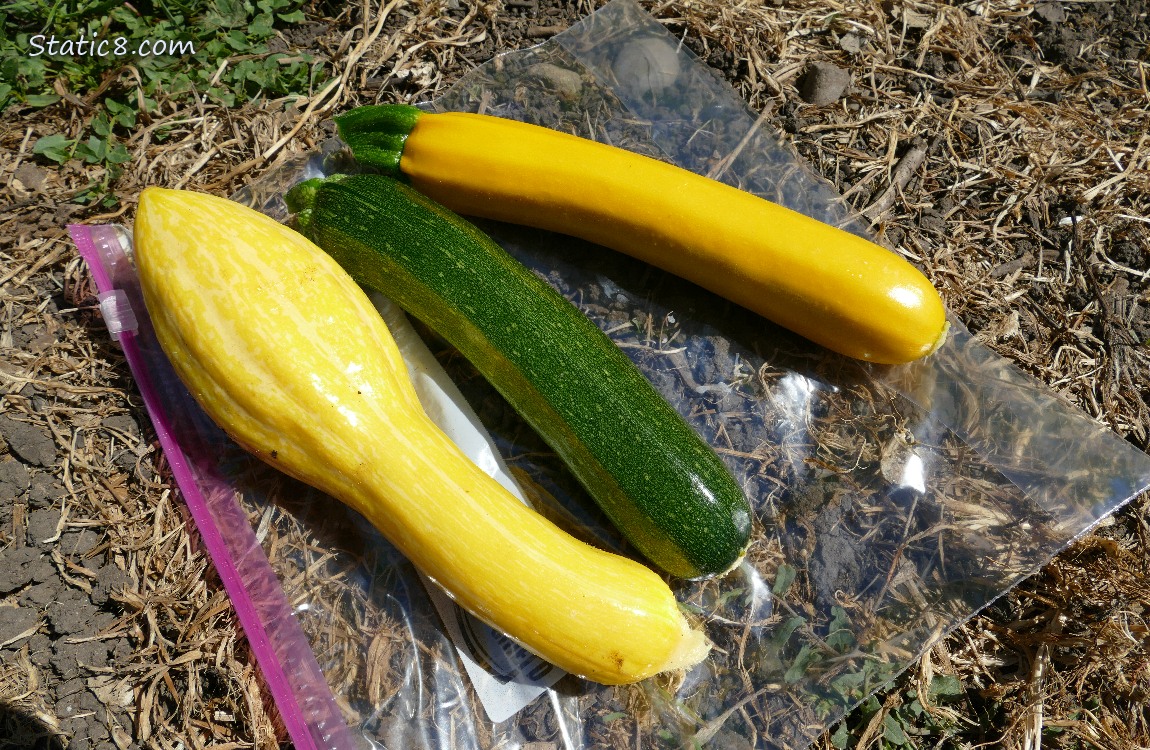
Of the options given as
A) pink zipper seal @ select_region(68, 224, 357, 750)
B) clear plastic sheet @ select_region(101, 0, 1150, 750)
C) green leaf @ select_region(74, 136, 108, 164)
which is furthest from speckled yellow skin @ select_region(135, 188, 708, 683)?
green leaf @ select_region(74, 136, 108, 164)

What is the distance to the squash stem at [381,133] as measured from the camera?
2.61 m

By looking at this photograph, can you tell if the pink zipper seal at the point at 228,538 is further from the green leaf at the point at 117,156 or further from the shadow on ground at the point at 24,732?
the shadow on ground at the point at 24,732

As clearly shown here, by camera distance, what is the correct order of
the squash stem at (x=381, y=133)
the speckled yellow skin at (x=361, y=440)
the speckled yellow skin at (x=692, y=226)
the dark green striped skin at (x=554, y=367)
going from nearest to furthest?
the speckled yellow skin at (x=361, y=440)
the dark green striped skin at (x=554, y=367)
the speckled yellow skin at (x=692, y=226)
the squash stem at (x=381, y=133)

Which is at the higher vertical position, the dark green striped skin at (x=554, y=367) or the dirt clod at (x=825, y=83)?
the dirt clod at (x=825, y=83)

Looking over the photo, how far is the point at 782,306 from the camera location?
2.37m

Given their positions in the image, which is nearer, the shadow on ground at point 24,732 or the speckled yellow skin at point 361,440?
the speckled yellow skin at point 361,440

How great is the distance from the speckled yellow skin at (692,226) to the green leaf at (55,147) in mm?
1310

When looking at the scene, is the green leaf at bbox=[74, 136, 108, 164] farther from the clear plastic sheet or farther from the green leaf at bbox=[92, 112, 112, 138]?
the clear plastic sheet

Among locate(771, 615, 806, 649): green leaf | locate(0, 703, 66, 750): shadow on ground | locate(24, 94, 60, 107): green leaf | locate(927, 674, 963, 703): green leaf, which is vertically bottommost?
locate(927, 674, 963, 703): green leaf

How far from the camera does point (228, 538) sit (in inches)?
96.2

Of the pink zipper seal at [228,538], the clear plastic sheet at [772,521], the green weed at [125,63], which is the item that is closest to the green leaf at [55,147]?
the green weed at [125,63]

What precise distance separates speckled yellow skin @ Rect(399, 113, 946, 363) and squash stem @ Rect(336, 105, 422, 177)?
35mm

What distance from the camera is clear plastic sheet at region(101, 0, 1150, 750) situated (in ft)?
7.56

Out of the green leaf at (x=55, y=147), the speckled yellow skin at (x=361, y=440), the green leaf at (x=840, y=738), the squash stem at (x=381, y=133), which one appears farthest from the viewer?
the green leaf at (x=55, y=147)
